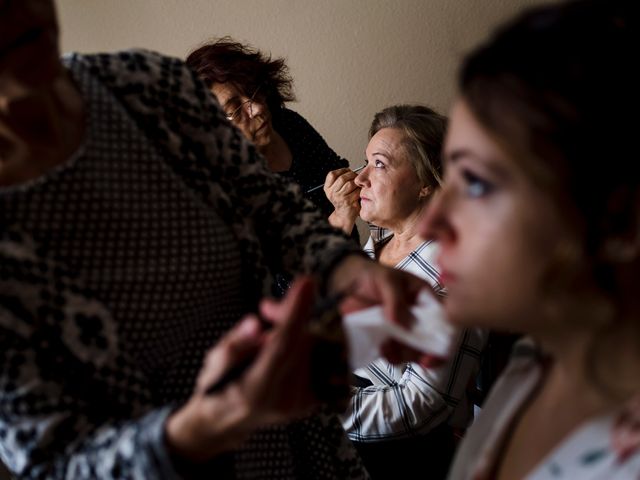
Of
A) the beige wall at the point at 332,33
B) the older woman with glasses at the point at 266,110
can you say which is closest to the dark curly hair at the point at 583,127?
the older woman with glasses at the point at 266,110

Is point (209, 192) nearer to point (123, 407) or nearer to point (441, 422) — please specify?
point (123, 407)

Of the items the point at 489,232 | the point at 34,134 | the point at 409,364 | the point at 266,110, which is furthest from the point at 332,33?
the point at 489,232

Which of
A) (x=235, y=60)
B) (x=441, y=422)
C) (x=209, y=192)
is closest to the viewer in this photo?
(x=209, y=192)

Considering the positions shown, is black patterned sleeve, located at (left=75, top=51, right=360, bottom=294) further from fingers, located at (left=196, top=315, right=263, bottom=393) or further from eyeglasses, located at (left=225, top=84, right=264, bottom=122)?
eyeglasses, located at (left=225, top=84, right=264, bottom=122)

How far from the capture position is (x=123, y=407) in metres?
0.65

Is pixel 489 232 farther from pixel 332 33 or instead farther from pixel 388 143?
pixel 332 33

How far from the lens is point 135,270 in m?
0.65

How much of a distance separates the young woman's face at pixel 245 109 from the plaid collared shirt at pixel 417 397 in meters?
0.69

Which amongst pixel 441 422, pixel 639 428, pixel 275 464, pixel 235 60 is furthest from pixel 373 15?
pixel 639 428

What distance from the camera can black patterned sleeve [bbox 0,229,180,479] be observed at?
22.1 inches

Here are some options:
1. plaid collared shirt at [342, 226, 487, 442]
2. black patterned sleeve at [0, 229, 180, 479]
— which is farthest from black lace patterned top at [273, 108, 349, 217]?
black patterned sleeve at [0, 229, 180, 479]

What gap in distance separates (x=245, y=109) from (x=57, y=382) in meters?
1.22

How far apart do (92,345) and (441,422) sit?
0.85 m

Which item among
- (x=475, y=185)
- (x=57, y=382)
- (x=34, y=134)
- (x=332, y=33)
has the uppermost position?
(x=332, y=33)
